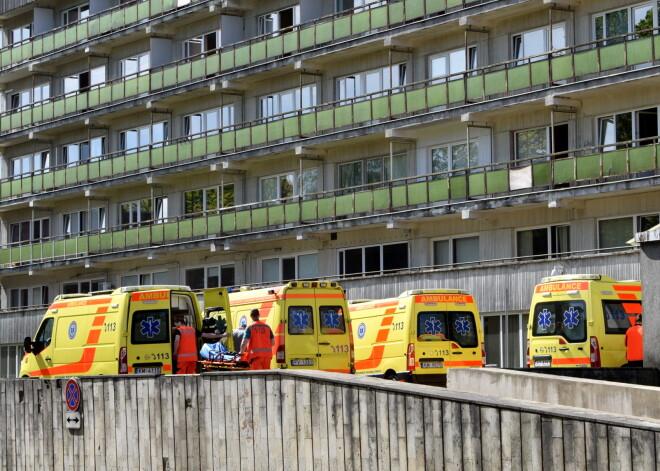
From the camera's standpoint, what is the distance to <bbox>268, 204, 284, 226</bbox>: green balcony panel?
46.6m

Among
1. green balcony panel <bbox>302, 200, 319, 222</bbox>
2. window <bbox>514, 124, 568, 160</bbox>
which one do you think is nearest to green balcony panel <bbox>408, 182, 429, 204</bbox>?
window <bbox>514, 124, 568, 160</bbox>

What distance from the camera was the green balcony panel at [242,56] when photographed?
4841 cm

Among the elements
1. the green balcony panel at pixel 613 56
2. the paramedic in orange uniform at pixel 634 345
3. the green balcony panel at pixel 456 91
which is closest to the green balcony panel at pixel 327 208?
the green balcony panel at pixel 456 91

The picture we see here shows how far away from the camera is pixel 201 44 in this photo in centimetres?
5253

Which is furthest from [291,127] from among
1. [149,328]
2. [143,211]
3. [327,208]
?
[149,328]

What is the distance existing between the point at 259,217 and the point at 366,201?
18.2 feet

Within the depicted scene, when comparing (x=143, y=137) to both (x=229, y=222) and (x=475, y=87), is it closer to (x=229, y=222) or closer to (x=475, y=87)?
(x=229, y=222)

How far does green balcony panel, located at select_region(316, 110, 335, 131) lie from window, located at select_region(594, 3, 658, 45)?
34.0 ft

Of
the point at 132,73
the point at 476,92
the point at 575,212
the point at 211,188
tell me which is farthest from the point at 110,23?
the point at 575,212

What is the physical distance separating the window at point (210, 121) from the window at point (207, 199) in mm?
2192

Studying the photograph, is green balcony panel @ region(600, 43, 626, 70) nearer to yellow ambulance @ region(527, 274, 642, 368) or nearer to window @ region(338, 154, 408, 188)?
window @ region(338, 154, 408, 188)

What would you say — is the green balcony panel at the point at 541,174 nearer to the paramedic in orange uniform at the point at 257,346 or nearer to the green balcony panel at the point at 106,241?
the paramedic in orange uniform at the point at 257,346

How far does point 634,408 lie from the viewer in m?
15.6

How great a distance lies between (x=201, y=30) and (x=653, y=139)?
21.9m
